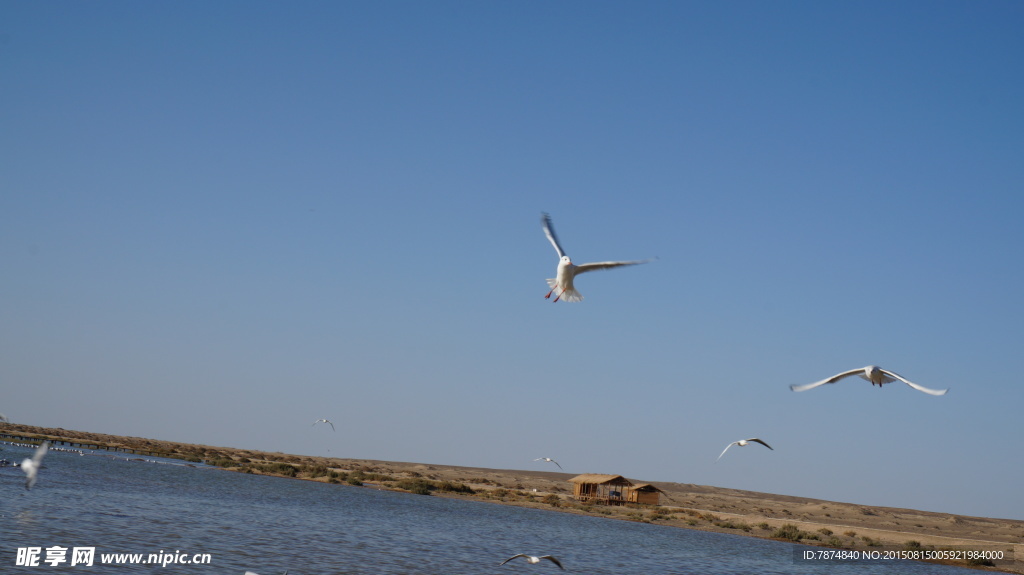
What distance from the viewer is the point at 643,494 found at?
6631 centimetres

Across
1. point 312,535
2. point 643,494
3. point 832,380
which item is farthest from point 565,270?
point 643,494

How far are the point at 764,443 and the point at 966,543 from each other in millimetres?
42997

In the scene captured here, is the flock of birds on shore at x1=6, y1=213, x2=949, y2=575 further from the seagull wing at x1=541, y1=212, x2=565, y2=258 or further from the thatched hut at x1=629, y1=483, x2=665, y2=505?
the thatched hut at x1=629, y1=483, x2=665, y2=505

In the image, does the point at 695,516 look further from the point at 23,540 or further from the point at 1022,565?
the point at 23,540

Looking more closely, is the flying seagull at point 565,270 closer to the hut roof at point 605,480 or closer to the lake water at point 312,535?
the lake water at point 312,535

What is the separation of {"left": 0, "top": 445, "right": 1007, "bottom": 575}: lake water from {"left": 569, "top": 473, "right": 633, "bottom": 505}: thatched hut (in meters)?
12.4

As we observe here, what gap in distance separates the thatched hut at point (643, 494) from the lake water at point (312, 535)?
13695mm

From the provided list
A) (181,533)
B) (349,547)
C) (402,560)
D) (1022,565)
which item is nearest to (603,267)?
(402,560)

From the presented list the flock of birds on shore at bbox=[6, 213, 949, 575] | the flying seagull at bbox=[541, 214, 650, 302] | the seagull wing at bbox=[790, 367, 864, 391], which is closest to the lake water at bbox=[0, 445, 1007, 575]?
the flock of birds on shore at bbox=[6, 213, 949, 575]

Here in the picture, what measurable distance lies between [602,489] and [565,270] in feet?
167

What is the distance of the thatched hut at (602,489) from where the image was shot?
64.9m

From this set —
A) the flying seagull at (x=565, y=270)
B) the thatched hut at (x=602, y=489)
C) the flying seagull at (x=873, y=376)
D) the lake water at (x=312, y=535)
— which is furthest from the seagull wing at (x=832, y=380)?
the thatched hut at (x=602, y=489)

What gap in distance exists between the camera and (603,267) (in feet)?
59.4

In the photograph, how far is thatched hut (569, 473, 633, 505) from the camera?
64.9 m
